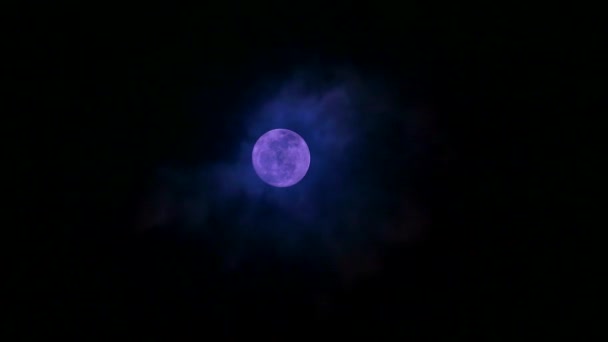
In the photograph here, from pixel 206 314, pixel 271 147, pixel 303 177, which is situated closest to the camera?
pixel 271 147

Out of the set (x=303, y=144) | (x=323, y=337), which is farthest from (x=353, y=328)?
(x=303, y=144)

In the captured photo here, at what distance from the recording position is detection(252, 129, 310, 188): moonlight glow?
372 inches

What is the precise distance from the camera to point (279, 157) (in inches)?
371

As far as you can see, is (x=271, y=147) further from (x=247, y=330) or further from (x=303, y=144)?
(x=247, y=330)

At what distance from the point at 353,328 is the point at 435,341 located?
341 centimetres

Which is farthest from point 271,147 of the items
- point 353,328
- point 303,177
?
point 353,328

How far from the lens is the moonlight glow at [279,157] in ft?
31.0

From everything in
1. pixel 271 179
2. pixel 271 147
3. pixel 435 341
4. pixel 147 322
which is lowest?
pixel 435 341

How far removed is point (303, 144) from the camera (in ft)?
32.0

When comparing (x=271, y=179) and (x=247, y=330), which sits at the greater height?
(x=271, y=179)

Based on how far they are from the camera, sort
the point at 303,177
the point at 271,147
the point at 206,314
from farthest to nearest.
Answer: the point at 206,314 < the point at 303,177 < the point at 271,147

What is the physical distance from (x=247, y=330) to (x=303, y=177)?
724 cm

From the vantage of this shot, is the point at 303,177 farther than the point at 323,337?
No

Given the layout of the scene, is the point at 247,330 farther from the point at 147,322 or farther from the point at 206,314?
the point at 147,322
